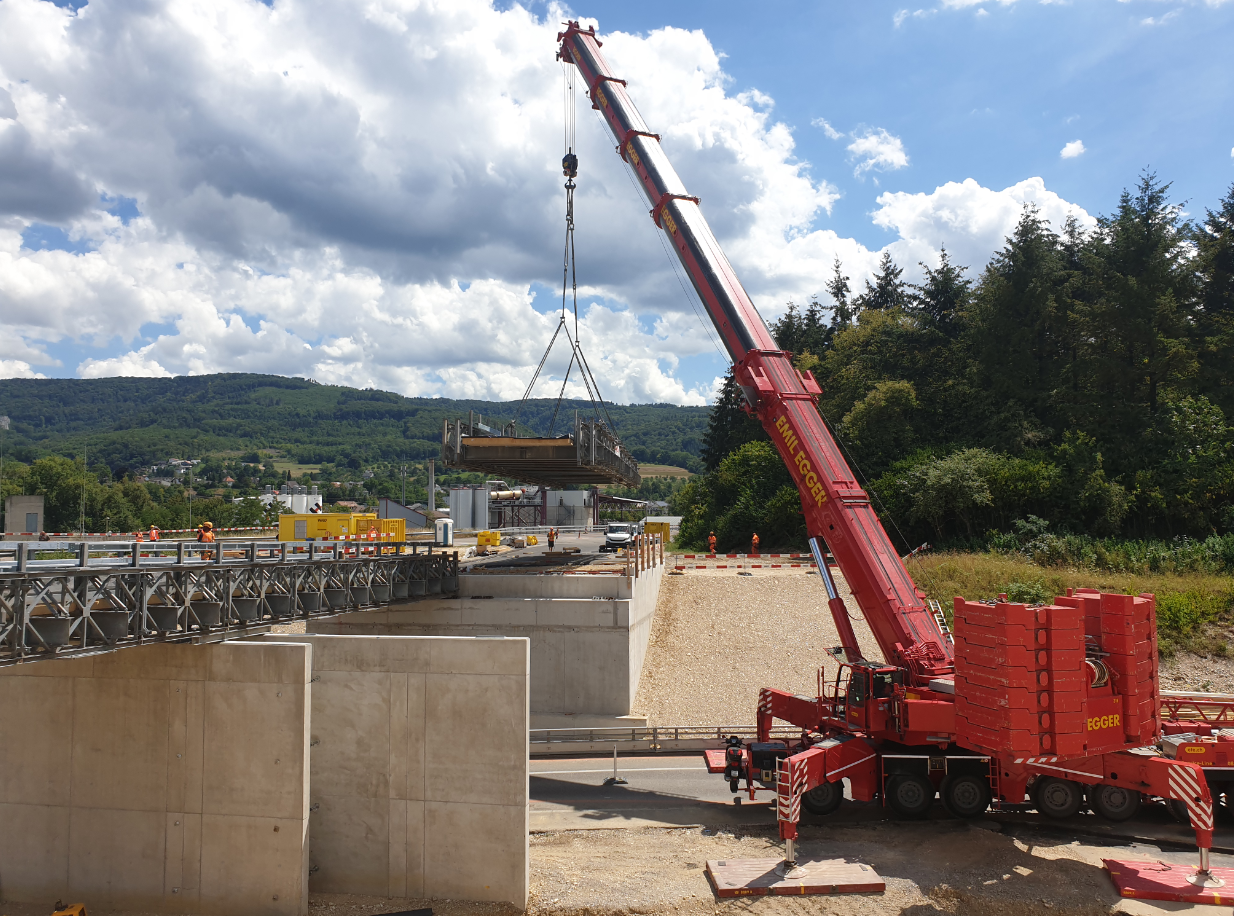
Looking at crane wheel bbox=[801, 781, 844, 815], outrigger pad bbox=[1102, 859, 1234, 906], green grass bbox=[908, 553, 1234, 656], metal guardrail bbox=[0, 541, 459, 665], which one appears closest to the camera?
metal guardrail bbox=[0, 541, 459, 665]

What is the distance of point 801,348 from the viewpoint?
63781 mm

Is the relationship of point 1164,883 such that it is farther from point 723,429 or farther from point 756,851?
point 723,429

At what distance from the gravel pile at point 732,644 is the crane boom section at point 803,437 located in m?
8.10

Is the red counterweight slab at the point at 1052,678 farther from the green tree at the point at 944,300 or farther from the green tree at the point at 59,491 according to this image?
the green tree at the point at 59,491

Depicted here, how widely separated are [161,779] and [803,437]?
13186 millimetres

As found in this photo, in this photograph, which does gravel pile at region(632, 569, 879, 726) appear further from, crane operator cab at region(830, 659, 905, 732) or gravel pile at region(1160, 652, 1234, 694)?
gravel pile at region(1160, 652, 1234, 694)

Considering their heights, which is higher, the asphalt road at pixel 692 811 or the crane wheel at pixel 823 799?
the crane wheel at pixel 823 799

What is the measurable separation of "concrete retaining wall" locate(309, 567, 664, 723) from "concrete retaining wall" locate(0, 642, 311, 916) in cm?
992

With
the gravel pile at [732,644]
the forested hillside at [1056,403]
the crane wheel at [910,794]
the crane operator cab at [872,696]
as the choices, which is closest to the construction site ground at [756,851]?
the crane wheel at [910,794]

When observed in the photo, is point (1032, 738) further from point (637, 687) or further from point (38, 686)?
point (38, 686)

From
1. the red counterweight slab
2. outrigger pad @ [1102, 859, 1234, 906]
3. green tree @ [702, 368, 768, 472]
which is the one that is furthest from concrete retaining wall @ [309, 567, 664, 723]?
green tree @ [702, 368, 768, 472]

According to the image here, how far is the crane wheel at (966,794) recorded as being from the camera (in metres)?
14.2

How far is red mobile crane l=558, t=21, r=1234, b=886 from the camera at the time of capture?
12.0 m

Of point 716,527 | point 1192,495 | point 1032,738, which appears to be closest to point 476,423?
point 1032,738
